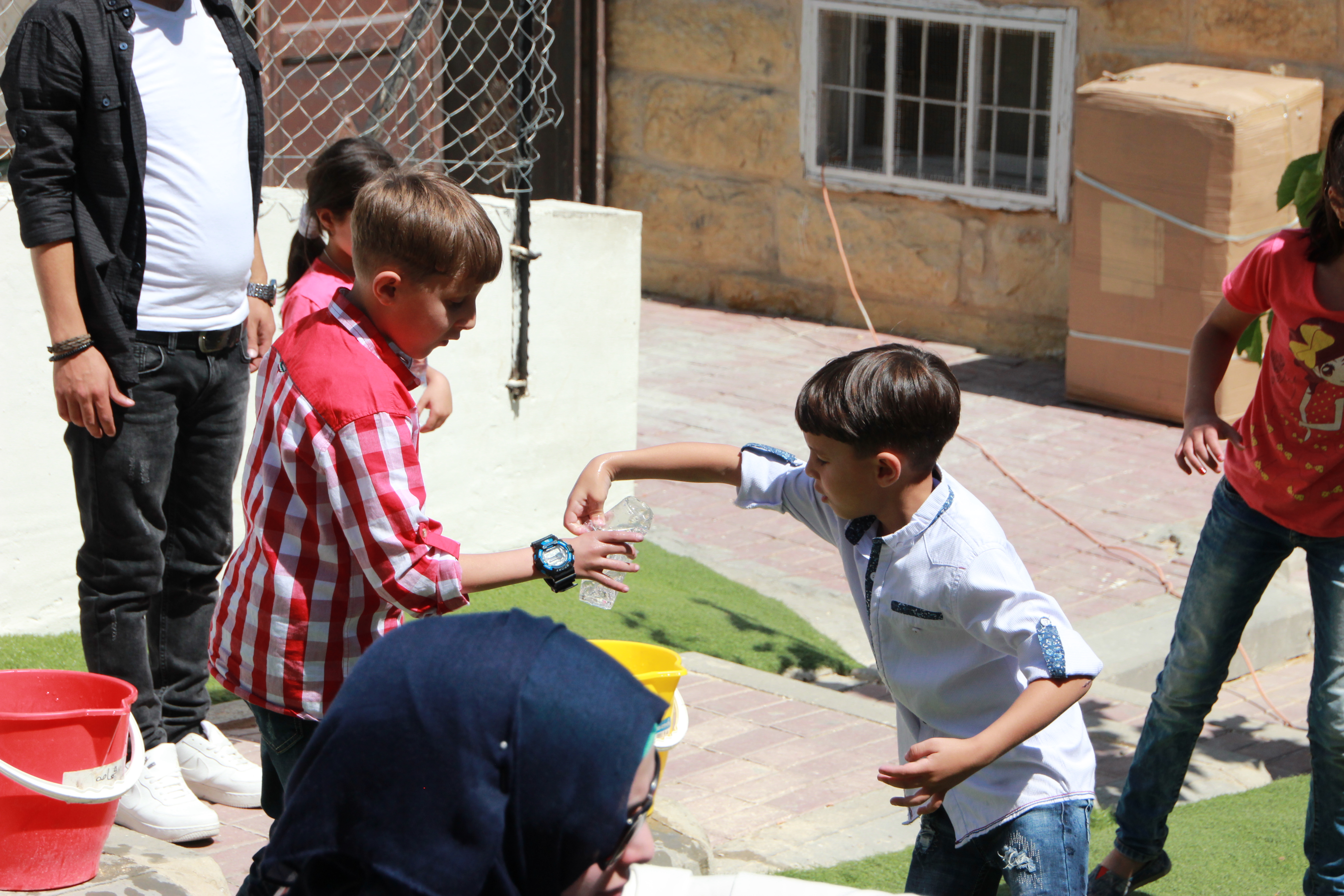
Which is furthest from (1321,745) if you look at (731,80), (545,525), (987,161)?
(731,80)

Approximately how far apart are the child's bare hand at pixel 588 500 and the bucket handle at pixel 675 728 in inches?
15.6

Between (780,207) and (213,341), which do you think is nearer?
(213,341)

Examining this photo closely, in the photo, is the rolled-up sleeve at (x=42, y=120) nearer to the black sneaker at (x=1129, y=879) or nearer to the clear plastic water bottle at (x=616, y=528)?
the clear plastic water bottle at (x=616, y=528)

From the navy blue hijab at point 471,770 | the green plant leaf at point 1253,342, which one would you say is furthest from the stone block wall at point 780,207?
the navy blue hijab at point 471,770

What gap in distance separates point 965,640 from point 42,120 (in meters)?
2.25

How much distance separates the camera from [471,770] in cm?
140

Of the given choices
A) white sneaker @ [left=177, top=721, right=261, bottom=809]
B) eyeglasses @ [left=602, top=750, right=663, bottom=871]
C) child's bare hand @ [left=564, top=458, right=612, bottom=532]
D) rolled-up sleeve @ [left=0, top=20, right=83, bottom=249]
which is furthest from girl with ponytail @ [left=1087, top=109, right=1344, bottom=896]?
rolled-up sleeve @ [left=0, top=20, right=83, bottom=249]

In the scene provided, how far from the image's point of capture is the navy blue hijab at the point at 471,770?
1402 mm

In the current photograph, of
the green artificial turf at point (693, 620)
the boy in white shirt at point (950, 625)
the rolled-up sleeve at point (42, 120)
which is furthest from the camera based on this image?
the green artificial turf at point (693, 620)

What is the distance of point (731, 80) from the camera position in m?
10.8

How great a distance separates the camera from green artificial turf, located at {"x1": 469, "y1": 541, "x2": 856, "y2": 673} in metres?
5.16

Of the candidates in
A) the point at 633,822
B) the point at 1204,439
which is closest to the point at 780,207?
the point at 1204,439

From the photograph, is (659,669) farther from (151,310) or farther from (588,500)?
(151,310)

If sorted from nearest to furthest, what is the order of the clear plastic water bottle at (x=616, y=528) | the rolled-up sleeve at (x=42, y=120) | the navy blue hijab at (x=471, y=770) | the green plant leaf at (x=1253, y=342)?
the navy blue hijab at (x=471, y=770) < the clear plastic water bottle at (x=616, y=528) < the rolled-up sleeve at (x=42, y=120) < the green plant leaf at (x=1253, y=342)
